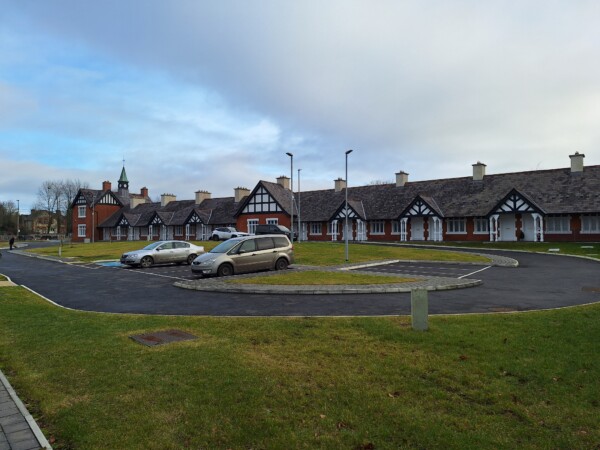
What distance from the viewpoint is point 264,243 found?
20.3 meters

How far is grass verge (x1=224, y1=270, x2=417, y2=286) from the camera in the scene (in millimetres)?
15414

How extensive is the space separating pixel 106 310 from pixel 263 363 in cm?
680

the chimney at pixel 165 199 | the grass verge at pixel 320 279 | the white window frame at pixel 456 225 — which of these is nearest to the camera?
the grass verge at pixel 320 279

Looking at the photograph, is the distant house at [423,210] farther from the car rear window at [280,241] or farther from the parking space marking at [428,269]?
the car rear window at [280,241]

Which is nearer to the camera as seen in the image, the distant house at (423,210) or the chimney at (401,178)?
the distant house at (423,210)

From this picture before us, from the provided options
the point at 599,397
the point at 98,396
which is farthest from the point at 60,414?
the point at 599,397

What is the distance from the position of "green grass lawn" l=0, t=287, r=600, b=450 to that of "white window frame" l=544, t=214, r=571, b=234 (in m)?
35.0

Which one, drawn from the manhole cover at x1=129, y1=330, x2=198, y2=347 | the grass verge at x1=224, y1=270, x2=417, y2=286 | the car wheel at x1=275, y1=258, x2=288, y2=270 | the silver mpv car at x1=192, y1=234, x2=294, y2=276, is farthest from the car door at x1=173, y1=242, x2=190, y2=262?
the manhole cover at x1=129, y1=330, x2=198, y2=347

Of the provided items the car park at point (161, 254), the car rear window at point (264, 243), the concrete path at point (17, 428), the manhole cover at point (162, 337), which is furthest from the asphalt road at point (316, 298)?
the concrete path at point (17, 428)

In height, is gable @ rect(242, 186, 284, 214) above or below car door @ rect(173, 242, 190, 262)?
above

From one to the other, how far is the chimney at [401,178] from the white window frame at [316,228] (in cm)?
A: 1034

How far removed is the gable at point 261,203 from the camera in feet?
171

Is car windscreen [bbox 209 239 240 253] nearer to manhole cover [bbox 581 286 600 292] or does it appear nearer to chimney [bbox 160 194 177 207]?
manhole cover [bbox 581 286 600 292]

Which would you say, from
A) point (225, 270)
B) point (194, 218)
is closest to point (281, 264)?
point (225, 270)
